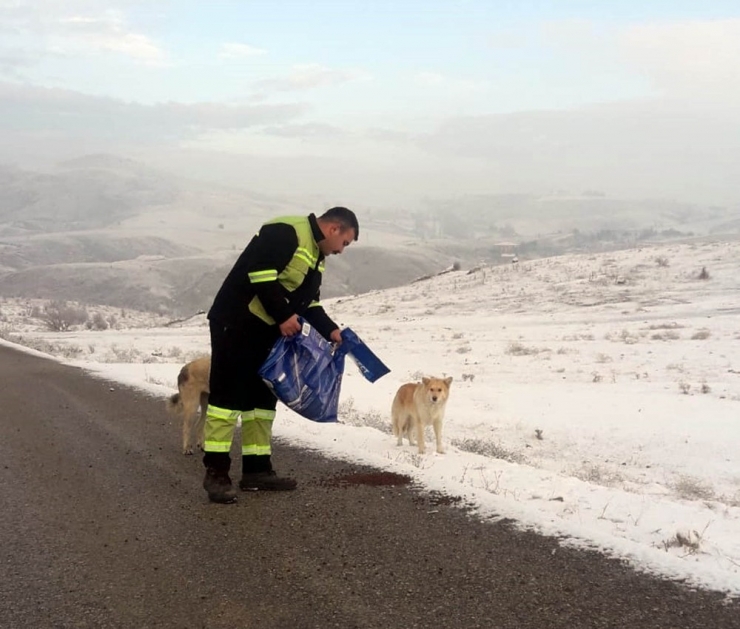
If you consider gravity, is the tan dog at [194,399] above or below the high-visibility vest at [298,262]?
below

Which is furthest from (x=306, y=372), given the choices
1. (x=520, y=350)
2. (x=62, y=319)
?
(x=62, y=319)

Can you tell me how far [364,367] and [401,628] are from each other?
2.66m

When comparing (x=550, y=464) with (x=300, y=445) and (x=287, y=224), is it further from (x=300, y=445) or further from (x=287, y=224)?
(x=287, y=224)

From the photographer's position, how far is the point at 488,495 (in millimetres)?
5113

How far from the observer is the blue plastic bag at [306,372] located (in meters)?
5.21

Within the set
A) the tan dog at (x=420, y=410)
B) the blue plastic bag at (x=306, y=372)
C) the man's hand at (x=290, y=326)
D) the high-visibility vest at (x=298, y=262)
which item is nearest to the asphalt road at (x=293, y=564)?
the blue plastic bag at (x=306, y=372)

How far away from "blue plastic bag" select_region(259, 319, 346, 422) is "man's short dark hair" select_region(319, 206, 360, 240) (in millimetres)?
814

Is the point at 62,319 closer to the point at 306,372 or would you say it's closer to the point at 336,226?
the point at 306,372

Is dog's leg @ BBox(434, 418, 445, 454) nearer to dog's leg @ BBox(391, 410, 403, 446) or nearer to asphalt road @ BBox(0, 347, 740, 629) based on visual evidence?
dog's leg @ BBox(391, 410, 403, 446)

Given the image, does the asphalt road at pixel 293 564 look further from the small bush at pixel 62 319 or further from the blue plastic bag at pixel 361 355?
the small bush at pixel 62 319

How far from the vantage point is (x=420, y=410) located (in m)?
8.11

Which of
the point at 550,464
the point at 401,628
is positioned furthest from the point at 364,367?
the point at 550,464

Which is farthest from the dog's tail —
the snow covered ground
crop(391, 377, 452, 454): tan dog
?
crop(391, 377, 452, 454): tan dog

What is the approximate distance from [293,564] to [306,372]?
172 cm
